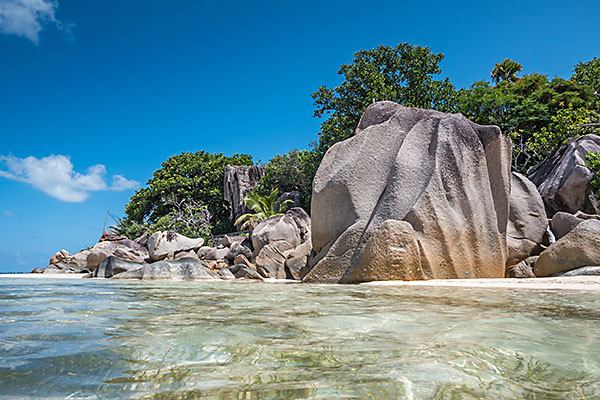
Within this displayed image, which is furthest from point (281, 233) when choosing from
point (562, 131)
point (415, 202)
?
point (562, 131)

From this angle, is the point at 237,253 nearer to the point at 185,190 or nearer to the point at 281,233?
the point at 281,233

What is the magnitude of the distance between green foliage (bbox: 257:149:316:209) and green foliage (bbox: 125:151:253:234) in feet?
16.8

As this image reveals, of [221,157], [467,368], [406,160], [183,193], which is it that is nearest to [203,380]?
[467,368]

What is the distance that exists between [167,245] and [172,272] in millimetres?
6151

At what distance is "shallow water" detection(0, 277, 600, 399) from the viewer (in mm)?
1292

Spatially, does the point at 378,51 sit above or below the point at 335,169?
above

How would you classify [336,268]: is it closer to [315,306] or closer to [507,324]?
[315,306]

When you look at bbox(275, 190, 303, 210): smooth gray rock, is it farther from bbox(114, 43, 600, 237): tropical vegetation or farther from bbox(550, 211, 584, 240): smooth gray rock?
bbox(550, 211, 584, 240): smooth gray rock

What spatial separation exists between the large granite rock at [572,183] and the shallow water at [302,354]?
10825 millimetres

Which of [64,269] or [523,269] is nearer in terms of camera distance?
[523,269]

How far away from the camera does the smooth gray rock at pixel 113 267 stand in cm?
1060

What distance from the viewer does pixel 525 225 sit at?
9180 mm

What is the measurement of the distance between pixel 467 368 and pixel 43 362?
158 cm

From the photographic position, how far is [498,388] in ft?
4.33
